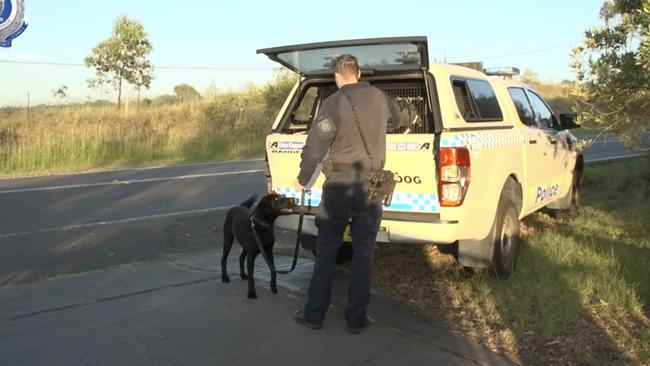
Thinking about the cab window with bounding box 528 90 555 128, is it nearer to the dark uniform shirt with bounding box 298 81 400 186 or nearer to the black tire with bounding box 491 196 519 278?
the black tire with bounding box 491 196 519 278

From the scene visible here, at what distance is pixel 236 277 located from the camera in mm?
5648

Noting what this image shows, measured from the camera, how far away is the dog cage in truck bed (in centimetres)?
534

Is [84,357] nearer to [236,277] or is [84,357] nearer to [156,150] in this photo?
[236,277]

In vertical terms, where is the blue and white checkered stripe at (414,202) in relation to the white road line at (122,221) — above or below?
above

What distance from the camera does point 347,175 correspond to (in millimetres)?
4227

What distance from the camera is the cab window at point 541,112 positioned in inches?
274

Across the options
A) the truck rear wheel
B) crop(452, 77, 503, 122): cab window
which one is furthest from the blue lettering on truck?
crop(452, 77, 503, 122): cab window

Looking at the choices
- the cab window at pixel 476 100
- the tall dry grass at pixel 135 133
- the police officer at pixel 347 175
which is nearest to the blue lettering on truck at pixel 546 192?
the cab window at pixel 476 100

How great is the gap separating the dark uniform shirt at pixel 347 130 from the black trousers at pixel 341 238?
0.18 m

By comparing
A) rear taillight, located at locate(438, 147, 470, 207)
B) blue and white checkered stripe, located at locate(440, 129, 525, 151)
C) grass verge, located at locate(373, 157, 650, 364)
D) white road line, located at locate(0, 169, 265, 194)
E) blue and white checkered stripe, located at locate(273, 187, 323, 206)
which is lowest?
grass verge, located at locate(373, 157, 650, 364)

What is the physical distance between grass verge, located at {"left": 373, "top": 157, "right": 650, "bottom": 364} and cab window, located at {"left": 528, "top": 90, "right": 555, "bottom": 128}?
4.03ft

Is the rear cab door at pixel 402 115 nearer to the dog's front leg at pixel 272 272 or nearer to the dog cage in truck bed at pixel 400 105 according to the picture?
the dog cage in truck bed at pixel 400 105

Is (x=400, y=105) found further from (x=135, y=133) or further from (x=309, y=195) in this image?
(x=135, y=133)

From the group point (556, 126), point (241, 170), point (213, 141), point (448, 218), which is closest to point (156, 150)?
point (213, 141)
